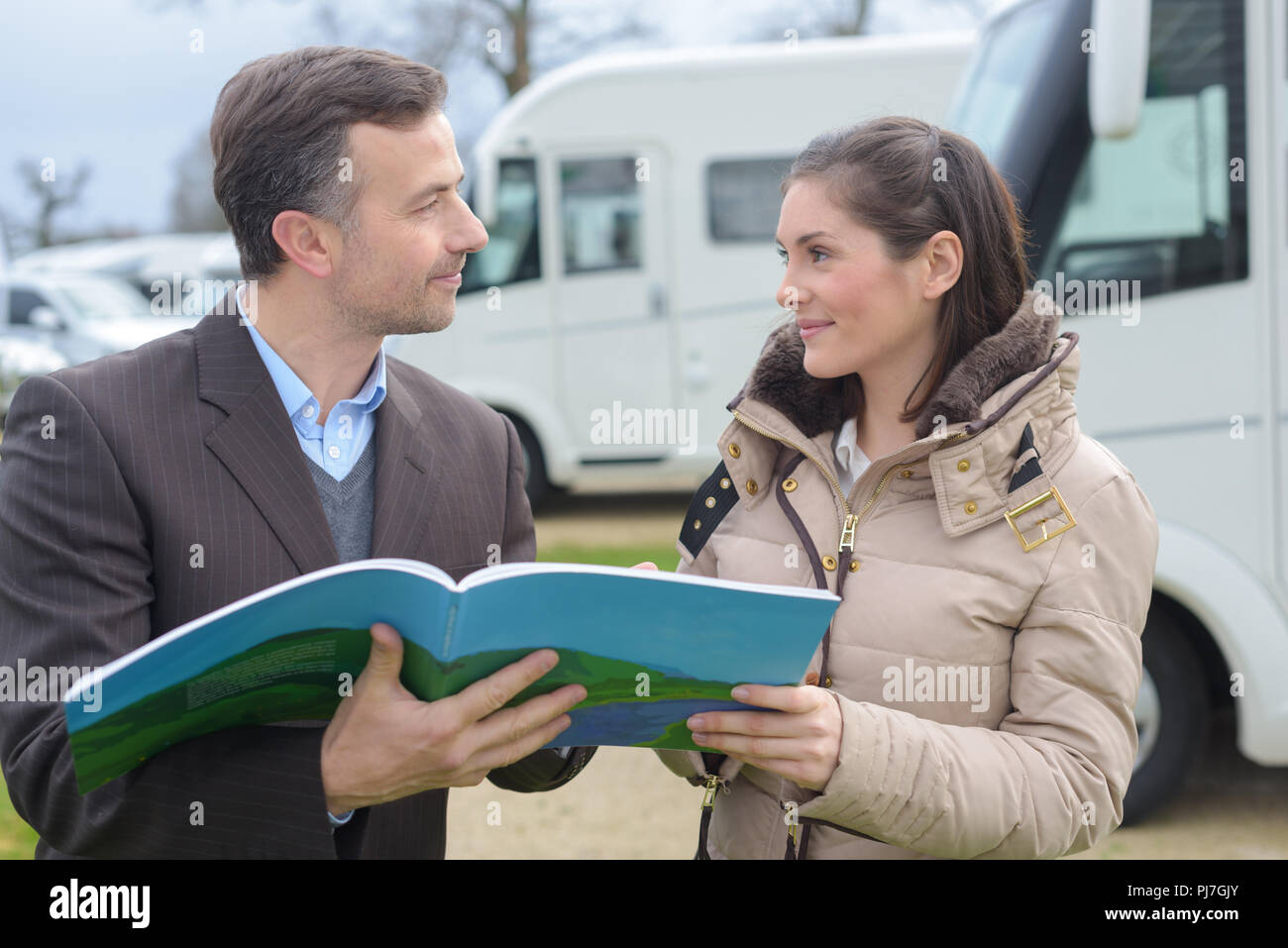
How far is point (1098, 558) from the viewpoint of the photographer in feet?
5.72

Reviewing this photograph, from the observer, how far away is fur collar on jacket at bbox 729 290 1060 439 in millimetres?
1851

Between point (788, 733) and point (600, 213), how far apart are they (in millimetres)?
8005

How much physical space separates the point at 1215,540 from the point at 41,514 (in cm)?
347

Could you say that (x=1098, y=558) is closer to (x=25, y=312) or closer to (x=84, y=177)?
(x=25, y=312)

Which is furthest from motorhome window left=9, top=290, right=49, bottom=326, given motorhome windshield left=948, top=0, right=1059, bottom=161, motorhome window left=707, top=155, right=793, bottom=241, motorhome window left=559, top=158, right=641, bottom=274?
motorhome windshield left=948, top=0, right=1059, bottom=161

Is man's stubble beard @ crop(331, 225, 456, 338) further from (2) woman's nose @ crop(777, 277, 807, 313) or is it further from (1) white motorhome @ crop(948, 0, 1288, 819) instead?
(1) white motorhome @ crop(948, 0, 1288, 819)

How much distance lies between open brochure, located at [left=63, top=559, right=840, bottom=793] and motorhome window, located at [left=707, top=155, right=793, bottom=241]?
7782 millimetres

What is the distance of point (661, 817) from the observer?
4.66 metres

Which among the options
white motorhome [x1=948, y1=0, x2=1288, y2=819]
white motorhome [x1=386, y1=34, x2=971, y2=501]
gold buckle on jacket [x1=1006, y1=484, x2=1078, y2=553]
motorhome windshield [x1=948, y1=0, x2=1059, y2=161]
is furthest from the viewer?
white motorhome [x1=386, y1=34, x2=971, y2=501]

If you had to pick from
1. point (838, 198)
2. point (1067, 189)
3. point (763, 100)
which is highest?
point (763, 100)

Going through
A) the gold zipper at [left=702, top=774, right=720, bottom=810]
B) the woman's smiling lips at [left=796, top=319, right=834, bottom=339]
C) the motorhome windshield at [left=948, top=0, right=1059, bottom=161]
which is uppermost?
the motorhome windshield at [left=948, top=0, right=1059, bottom=161]

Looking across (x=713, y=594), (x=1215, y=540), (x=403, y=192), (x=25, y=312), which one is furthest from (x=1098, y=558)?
(x=25, y=312)

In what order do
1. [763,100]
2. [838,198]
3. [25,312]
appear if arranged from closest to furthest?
[838,198], [763,100], [25,312]

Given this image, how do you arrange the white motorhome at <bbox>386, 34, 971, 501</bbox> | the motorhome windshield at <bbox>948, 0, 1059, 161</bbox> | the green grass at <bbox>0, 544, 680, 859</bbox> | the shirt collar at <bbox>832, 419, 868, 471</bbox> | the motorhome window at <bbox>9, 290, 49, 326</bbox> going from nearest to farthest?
the shirt collar at <bbox>832, 419, 868, 471</bbox> → the motorhome windshield at <bbox>948, 0, 1059, 161</bbox> → the green grass at <bbox>0, 544, 680, 859</bbox> → the white motorhome at <bbox>386, 34, 971, 501</bbox> → the motorhome window at <bbox>9, 290, 49, 326</bbox>
